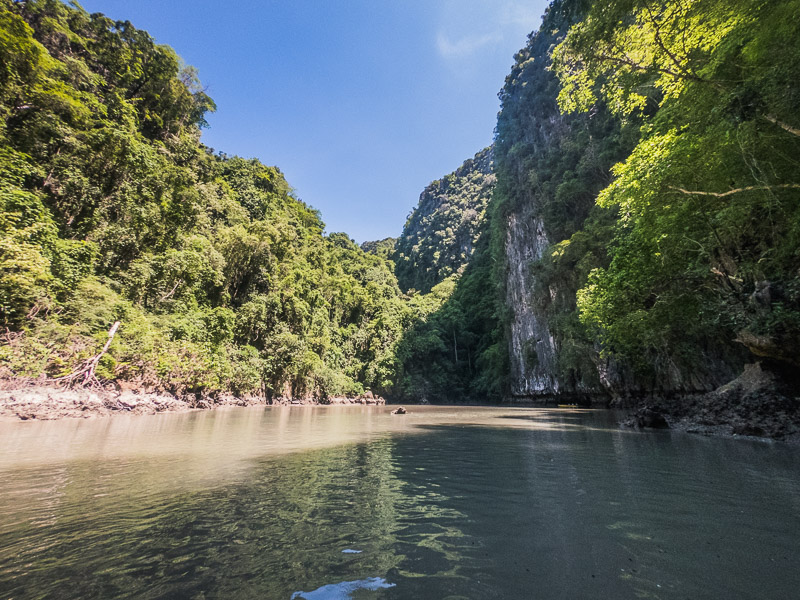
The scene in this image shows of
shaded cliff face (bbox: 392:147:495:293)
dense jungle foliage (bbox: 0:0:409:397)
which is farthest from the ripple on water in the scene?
shaded cliff face (bbox: 392:147:495:293)

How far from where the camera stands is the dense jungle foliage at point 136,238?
38.8 feet

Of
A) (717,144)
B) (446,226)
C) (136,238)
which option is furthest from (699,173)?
→ (446,226)

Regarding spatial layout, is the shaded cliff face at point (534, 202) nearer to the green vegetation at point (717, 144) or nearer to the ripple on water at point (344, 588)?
the green vegetation at point (717, 144)

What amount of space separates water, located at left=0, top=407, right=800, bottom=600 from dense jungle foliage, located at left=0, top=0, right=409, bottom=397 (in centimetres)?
928

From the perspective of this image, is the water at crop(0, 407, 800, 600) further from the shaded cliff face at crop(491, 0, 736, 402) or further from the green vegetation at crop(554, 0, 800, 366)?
the shaded cliff face at crop(491, 0, 736, 402)

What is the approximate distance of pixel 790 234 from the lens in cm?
718

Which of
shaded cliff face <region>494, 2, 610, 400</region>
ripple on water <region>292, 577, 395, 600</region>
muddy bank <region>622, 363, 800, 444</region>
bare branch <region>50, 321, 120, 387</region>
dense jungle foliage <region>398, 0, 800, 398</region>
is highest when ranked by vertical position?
shaded cliff face <region>494, 2, 610, 400</region>

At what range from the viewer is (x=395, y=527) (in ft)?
8.21

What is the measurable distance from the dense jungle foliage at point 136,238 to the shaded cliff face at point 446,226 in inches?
1191

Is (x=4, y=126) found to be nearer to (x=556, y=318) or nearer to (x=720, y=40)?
(x=720, y=40)

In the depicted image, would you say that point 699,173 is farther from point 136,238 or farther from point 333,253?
point 333,253

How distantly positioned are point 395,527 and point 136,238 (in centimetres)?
2044

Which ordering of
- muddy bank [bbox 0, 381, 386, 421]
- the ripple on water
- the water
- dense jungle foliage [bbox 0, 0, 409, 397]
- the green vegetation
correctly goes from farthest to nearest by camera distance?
dense jungle foliage [bbox 0, 0, 409, 397] < muddy bank [bbox 0, 381, 386, 421] < the green vegetation < the water < the ripple on water

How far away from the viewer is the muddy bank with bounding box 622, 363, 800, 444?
7.48 m
